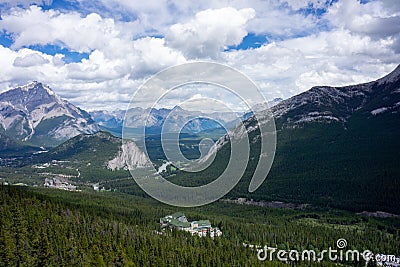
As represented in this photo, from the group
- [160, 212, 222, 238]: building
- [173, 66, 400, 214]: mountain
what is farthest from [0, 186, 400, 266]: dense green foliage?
[173, 66, 400, 214]: mountain

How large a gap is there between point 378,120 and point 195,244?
524ft

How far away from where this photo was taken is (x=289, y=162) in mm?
178375

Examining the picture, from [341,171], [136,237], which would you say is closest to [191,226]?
[136,237]

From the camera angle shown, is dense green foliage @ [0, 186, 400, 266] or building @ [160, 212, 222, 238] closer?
dense green foliage @ [0, 186, 400, 266]

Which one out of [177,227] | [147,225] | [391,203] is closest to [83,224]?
[147,225]

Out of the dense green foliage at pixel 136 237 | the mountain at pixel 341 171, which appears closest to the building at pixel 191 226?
the dense green foliage at pixel 136 237

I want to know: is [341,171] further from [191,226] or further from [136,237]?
[136,237]

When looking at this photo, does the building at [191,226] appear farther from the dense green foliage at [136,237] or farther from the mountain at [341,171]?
the mountain at [341,171]

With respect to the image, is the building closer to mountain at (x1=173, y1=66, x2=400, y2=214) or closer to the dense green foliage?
the dense green foliage

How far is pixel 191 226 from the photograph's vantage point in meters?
85.0

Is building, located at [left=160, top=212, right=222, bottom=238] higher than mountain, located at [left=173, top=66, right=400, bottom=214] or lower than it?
lower

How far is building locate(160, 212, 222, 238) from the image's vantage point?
80481mm

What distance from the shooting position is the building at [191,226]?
8048 cm

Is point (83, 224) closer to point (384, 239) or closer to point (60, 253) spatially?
point (60, 253)
